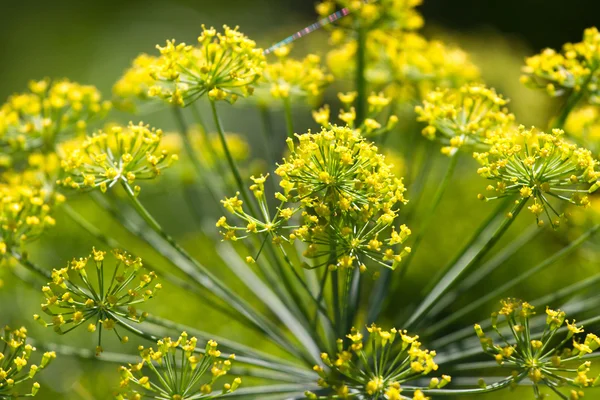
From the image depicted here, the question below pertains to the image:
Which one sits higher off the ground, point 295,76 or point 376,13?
point 376,13

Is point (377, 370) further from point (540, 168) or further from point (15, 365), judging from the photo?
point (15, 365)

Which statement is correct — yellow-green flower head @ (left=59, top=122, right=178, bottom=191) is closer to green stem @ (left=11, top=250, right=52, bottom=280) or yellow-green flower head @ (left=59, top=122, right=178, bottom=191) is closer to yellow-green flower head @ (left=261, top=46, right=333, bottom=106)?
green stem @ (left=11, top=250, right=52, bottom=280)

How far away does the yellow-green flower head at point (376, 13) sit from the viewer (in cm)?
258

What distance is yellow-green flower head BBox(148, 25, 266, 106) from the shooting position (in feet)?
6.68

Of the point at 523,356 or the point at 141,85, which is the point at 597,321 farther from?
the point at 141,85

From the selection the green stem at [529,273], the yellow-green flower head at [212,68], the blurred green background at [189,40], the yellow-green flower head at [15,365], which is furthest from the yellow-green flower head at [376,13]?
the yellow-green flower head at [15,365]

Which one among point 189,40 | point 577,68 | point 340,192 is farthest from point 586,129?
point 189,40

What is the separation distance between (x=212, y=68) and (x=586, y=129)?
1.58 meters

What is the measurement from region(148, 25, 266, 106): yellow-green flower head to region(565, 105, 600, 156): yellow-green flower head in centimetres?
136

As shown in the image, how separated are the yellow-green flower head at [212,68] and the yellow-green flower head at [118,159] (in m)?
0.15

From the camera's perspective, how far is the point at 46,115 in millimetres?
2637

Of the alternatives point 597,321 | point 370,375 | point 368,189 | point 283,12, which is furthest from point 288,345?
point 283,12

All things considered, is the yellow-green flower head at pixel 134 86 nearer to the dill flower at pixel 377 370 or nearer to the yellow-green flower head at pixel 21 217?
the yellow-green flower head at pixel 21 217

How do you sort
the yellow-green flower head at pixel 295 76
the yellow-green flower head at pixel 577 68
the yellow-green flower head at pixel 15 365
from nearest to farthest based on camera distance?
1. the yellow-green flower head at pixel 15 365
2. the yellow-green flower head at pixel 577 68
3. the yellow-green flower head at pixel 295 76
